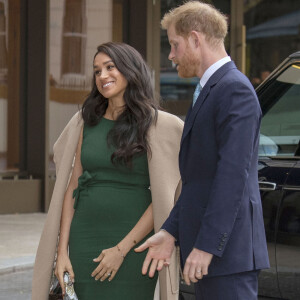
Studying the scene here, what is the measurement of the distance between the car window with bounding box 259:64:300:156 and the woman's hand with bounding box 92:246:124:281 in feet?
4.17

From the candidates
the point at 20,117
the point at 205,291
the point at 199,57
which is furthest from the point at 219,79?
the point at 20,117

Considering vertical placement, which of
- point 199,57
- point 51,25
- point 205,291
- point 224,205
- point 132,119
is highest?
point 51,25

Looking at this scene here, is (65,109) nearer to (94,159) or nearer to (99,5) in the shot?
(99,5)

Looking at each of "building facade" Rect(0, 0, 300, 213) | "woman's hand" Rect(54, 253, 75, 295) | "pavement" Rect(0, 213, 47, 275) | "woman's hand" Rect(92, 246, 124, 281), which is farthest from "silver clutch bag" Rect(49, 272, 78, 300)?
"building facade" Rect(0, 0, 300, 213)

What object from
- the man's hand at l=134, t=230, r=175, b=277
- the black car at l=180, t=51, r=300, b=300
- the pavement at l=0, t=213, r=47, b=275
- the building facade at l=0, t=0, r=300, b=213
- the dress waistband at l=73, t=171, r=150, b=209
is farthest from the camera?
the building facade at l=0, t=0, r=300, b=213

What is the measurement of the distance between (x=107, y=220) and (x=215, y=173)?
1101 millimetres

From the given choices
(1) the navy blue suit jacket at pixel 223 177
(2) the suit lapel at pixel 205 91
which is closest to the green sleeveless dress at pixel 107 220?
(1) the navy blue suit jacket at pixel 223 177

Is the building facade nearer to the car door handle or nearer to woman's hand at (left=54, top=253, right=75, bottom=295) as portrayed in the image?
the car door handle

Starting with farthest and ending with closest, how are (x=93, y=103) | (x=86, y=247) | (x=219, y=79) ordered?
1. (x=93, y=103)
2. (x=86, y=247)
3. (x=219, y=79)

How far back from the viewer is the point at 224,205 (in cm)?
294

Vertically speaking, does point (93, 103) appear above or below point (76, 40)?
below

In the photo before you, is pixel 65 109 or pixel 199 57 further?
pixel 65 109

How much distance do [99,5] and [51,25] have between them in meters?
1.06

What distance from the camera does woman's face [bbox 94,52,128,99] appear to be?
4.16m
